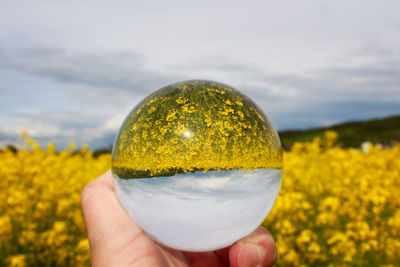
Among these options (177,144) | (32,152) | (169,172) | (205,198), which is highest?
(177,144)

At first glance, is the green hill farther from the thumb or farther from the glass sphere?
the glass sphere

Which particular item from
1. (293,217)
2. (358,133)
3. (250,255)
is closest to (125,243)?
(250,255)

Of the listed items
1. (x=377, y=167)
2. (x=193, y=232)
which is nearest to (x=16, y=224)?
(x=193, y=232)

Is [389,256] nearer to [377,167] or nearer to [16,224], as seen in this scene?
[377,167]

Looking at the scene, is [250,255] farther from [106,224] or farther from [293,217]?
[293,217]

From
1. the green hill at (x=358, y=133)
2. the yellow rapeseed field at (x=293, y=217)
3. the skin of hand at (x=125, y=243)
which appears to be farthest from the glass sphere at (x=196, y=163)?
the green hill at (x=358, y=133)

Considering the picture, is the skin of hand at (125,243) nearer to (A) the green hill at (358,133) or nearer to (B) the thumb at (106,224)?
(B) the thumb at (106,224)
